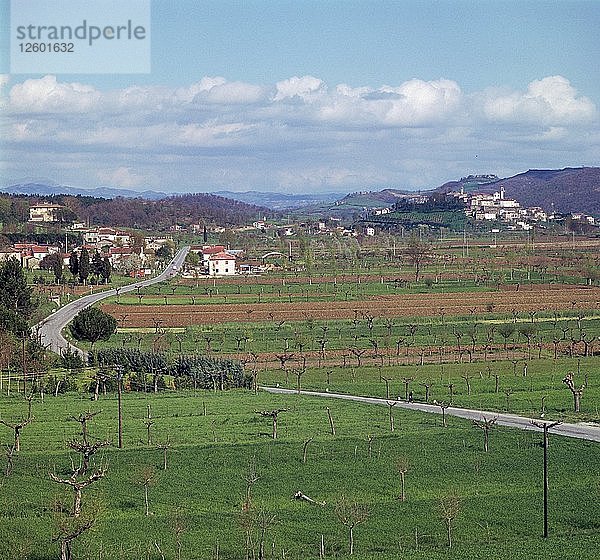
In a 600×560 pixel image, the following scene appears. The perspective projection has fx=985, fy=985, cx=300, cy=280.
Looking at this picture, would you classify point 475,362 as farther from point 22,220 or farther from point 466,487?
point 22,220

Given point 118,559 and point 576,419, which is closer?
point 118,559

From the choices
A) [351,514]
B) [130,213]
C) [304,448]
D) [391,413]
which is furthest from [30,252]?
[351,514]

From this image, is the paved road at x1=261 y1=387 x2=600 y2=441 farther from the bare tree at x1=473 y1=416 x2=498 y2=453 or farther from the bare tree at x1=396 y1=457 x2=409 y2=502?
the bare tree at x1=396 y1=457 x2=409 y2=502

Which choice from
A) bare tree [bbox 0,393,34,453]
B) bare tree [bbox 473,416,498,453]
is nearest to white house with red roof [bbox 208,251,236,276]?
bare tree [bbox 0,393,34,453]

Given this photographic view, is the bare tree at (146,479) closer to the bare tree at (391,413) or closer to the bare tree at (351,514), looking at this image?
the bare tree at (351,514)

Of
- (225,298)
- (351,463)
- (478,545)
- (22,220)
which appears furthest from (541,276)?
(22,220)

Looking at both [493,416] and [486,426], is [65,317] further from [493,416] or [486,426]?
[486,426]
